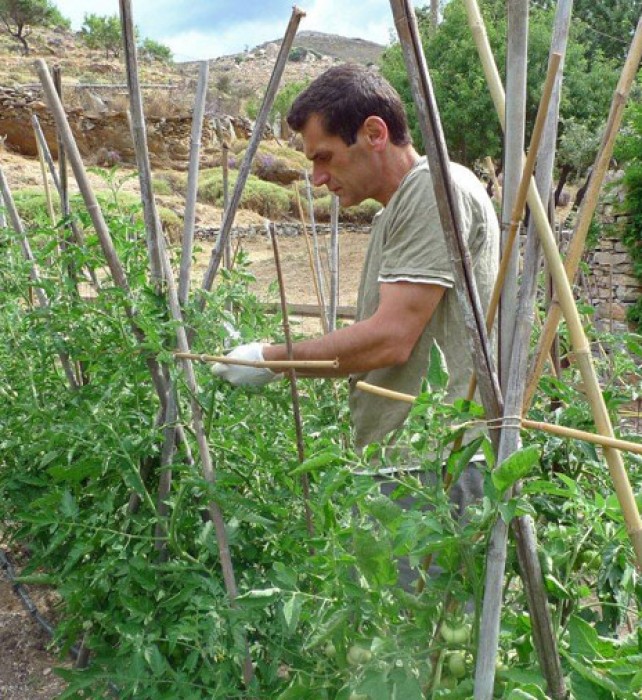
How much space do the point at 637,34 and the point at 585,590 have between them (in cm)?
72

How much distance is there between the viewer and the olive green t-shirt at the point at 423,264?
1772mm

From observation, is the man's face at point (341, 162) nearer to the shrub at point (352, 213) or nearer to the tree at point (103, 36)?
the shrub at point (352, 213)

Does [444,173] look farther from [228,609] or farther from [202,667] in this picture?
[202,667]

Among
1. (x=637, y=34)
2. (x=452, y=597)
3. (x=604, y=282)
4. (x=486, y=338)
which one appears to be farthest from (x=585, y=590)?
(x=604, y=282)

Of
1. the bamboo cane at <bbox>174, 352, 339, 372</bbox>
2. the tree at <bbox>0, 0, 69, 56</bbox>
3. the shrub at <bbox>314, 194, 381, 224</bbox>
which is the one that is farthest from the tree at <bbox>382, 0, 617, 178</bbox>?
the tree at <bbox>0, 0, 69, 56</bbox>

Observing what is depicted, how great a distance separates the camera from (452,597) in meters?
1.16

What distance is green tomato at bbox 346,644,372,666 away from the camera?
44.8 inches

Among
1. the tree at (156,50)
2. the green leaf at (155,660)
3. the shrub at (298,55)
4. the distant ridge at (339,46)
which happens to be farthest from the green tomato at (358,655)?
the distant ridge at (339,46)

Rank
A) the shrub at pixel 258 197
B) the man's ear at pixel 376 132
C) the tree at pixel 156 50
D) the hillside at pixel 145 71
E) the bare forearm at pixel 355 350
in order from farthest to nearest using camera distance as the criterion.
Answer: the tree at pixel 156 50 → the hillside at pixel 145 71 → the shrub at pixel 258 197 → the man's ear at pixel 376 132 → the bare forearm at pixel 355 350

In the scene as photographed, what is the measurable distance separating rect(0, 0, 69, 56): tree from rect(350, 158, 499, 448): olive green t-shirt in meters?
36.9

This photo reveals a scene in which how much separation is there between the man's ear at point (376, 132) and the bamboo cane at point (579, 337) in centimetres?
91

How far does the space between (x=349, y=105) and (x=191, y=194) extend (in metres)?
0.45

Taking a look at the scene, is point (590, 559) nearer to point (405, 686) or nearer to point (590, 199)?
point (405, 686)

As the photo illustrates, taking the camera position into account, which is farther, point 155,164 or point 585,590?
point 155,164
